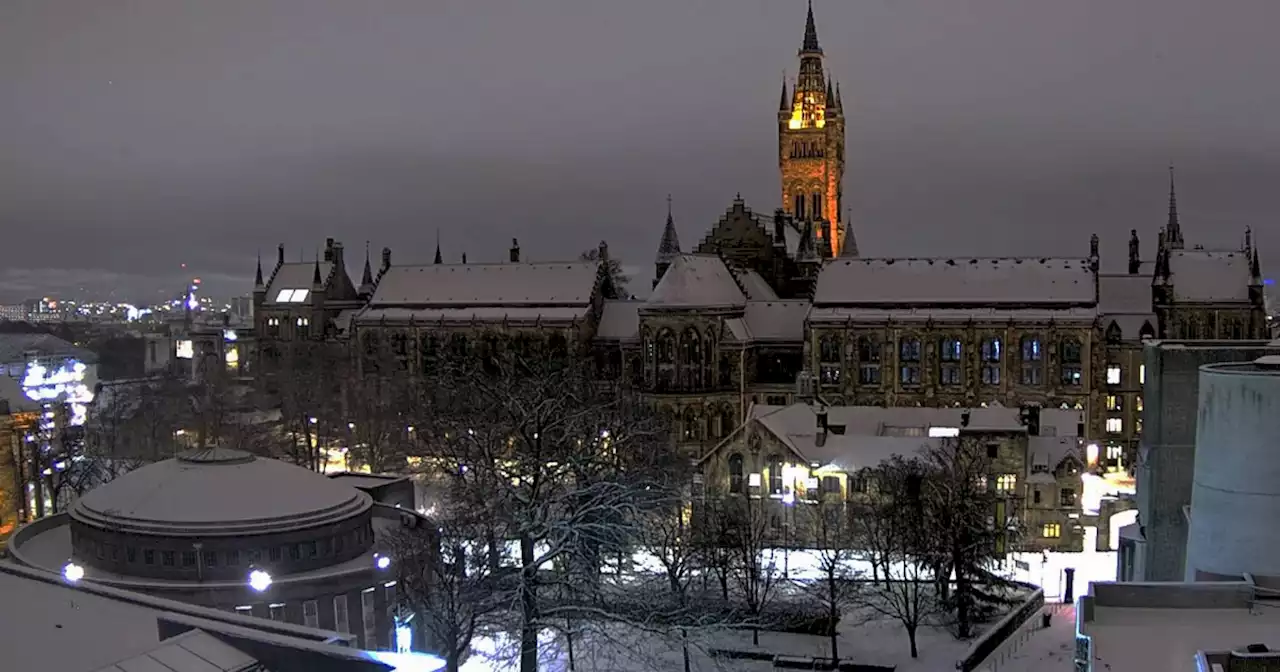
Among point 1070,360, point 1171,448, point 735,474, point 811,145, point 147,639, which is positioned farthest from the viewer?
point 811,145

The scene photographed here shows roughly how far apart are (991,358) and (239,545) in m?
60.1

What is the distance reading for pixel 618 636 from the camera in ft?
136

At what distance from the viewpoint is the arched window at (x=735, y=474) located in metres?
61.8

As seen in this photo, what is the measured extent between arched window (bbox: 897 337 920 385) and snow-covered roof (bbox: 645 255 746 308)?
41.3 feet

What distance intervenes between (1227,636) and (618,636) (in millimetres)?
23220

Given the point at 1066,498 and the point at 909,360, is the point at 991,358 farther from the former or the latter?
the point at 1066,498

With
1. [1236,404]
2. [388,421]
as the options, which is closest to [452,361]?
[388,421]

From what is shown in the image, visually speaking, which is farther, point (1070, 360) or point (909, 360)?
point (909, 360)

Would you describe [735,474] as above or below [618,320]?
below

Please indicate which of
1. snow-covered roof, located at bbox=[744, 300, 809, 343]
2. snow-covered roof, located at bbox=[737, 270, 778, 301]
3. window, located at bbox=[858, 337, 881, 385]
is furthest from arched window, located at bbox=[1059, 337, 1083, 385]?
snow-covered roof, located at bbox=[737, 270, 778, 301]

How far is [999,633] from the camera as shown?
4384 centimetres

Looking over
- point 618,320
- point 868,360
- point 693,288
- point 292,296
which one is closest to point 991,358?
point 868,360

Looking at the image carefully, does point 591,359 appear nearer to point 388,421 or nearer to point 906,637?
point 388,421

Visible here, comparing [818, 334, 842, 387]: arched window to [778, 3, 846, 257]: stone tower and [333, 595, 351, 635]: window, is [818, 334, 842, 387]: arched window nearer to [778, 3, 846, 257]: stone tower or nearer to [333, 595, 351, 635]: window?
[778, 3, 846, 257]: stone tower
